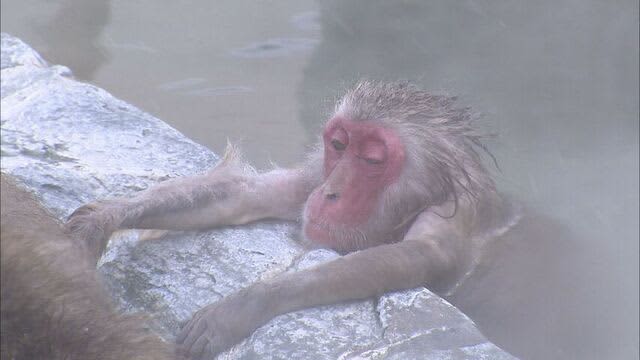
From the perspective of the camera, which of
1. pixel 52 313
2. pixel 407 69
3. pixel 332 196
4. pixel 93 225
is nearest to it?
pixel 52 313

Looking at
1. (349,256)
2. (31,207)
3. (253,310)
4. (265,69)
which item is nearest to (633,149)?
(265,69)

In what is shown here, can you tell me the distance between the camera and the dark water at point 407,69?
222 inches

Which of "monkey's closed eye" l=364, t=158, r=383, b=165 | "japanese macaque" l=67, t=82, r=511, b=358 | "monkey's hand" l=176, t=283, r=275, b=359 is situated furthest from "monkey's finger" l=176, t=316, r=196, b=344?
"monkey's closed eye" l=364, t=158, r=383, b=165

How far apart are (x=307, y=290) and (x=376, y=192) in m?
0.84

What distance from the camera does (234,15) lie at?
627 cm

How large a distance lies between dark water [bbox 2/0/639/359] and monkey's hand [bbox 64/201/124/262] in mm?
2468

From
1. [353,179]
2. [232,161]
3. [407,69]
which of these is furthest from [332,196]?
[407,69]

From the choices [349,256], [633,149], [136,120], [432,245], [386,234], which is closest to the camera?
[349,256]

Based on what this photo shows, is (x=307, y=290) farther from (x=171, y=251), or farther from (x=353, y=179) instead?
(x=353, y=179)

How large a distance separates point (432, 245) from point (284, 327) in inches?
35.3

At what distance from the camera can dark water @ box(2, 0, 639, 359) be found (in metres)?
5.63

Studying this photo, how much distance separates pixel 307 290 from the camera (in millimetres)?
2707

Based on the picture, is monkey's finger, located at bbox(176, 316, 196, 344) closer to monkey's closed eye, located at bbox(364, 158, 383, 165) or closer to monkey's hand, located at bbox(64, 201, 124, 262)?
monkey's hand, located at bbox(64, 201, 124, 262)

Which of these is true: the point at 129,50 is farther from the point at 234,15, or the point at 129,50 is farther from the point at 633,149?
the point at 633,149
